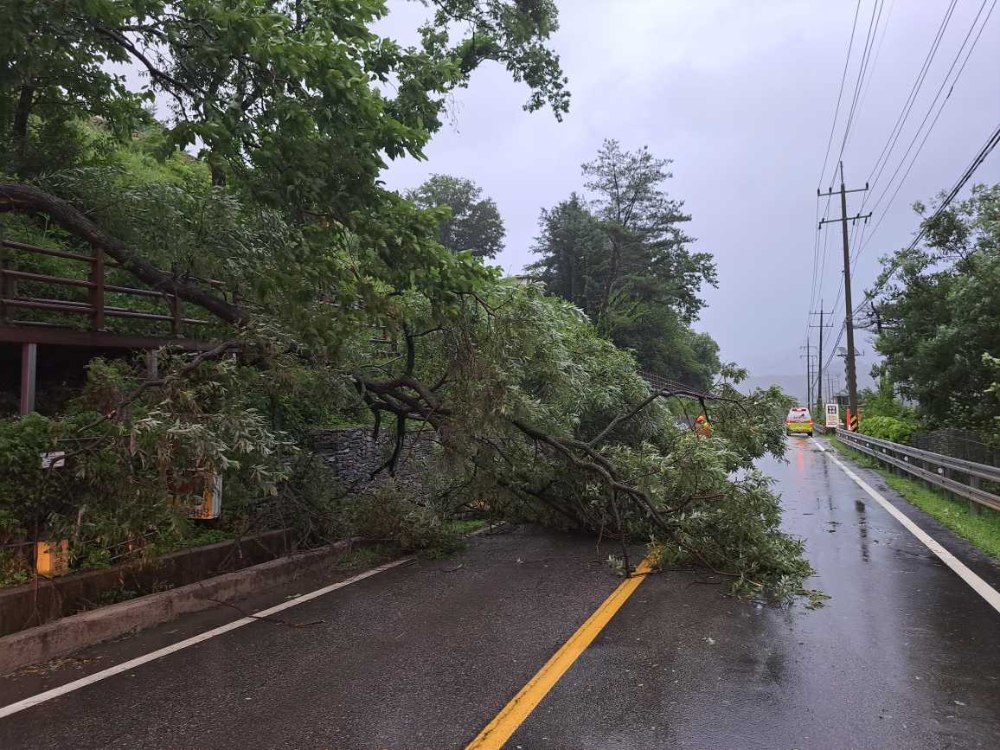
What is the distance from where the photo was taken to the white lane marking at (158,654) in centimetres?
400

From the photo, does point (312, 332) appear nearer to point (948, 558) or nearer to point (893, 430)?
point (948, 558)

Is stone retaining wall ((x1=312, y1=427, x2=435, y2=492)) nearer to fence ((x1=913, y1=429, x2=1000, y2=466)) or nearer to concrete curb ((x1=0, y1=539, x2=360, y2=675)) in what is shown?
concrete curb ((x1=0, y1=539, x2=360, y2=675))

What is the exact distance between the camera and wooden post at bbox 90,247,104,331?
988cm

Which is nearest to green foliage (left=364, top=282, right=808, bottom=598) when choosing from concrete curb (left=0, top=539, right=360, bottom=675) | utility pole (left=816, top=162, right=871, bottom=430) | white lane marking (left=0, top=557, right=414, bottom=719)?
white lane marking (left=0, top=557, right=414, bottom=719)

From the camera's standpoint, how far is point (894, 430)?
2309 cm

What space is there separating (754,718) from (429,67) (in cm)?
842

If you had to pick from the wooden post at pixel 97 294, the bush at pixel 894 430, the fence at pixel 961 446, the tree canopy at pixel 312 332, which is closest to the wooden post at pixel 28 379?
the wooden post at pixel 97 294

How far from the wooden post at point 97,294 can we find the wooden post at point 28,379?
41.6 inches

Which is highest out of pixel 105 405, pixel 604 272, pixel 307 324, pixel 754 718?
pixel 604 272

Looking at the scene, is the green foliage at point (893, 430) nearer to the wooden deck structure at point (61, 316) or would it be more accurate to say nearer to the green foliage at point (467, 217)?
the wooden deck structure at point (61, 316)

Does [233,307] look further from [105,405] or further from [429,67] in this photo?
[429,67]

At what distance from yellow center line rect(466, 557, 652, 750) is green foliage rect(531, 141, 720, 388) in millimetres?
38637

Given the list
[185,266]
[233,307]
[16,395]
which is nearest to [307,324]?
[233,307]

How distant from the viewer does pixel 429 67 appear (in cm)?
909
